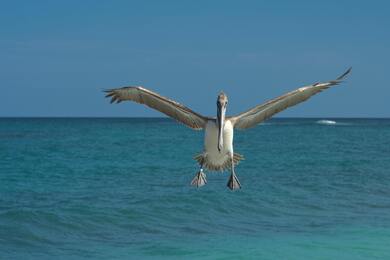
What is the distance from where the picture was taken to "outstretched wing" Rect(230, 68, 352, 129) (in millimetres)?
10320

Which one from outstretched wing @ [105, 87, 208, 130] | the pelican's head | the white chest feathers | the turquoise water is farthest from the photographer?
the turquoise water

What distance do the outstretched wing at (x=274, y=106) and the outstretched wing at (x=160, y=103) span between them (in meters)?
0.53

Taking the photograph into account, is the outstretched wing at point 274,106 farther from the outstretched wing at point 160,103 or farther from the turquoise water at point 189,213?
the turquoise water at point 189,213

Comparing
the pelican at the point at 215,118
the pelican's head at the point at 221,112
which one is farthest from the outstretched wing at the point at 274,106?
the pelican's head at the point at 221,112

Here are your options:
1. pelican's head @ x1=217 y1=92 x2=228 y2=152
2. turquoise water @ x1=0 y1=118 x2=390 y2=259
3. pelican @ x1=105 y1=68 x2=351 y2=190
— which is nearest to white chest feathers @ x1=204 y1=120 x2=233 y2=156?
pelican @ x1=105 y1=68 x2=351 y2=190

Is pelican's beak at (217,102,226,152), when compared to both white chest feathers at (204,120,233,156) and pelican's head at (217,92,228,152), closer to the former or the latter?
pelican's head at (217,92,228,152)

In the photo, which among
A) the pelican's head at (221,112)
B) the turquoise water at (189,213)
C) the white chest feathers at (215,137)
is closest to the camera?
the pelican's head at (221,112)

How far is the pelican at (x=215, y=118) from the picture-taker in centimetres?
1004

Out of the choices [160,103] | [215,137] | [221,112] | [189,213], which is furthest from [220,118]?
[189,213]

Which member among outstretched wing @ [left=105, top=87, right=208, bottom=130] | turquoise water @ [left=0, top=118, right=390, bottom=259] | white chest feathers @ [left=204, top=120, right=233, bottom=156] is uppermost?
outstretched wing @ [left=105, top=87, right=208, bottom=130]

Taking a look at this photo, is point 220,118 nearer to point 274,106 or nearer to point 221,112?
point 221,112

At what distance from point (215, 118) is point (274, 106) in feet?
3.35

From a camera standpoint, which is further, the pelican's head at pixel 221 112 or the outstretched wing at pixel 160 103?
the outstretched wing at pixel 160 103

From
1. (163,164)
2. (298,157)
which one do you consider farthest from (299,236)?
(298,157)
